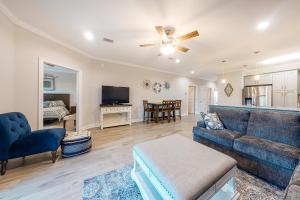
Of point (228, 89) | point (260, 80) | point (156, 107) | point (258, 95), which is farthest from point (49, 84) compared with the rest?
point (260, 80)

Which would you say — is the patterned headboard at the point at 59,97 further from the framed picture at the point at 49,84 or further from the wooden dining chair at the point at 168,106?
the wooden dining chair at the point at 168,106

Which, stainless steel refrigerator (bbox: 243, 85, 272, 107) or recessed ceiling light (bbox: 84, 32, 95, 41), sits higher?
recessed ceiling light (bbox: 84, 32, 95, 41)

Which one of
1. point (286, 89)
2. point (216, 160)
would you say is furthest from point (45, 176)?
point (286, 89)

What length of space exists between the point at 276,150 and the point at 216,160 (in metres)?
1.02

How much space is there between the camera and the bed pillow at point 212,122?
267cm

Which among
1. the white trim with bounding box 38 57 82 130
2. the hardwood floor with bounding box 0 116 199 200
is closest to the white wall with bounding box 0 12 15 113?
the white trim with bounding box 38 57 82 130

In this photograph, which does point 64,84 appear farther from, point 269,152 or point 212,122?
point 269,152

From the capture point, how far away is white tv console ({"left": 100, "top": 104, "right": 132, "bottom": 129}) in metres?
4.45

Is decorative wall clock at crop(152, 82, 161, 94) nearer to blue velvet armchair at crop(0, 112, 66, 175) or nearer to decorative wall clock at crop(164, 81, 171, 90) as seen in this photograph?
decorative wall clock at crop(164, 81, 171, 90)

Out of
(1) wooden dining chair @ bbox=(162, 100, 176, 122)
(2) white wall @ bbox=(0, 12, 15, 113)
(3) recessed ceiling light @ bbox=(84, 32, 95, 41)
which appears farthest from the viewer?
(1) wooden dining chair @ bbox=(162, 100, 176, 122)

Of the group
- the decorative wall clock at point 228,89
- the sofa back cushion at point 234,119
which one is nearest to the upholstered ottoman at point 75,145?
the sofa back cushion at point 234,119

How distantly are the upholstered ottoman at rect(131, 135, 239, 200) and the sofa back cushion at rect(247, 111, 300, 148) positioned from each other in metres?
1.29

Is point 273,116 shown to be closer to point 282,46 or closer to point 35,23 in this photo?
point 282,46

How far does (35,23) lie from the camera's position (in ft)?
8.03
